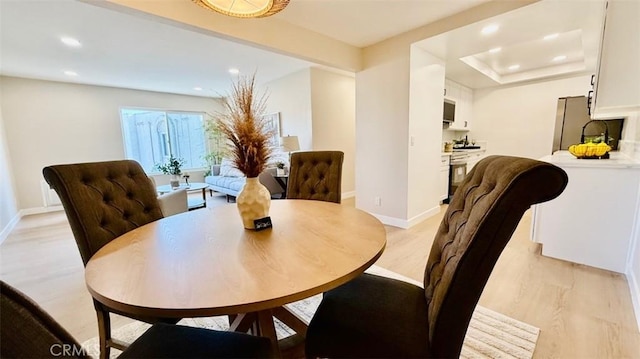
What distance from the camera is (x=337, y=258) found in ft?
3.01

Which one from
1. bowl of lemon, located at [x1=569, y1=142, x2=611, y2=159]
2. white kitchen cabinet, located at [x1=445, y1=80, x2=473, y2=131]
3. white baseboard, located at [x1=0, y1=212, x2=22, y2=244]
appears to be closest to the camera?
bowl of lemon, located at [x1=569, y1=142, x2=611, y2=159]

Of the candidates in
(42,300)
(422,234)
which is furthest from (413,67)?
(42,300)

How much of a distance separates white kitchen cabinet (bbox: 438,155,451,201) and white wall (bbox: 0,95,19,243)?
5884mm

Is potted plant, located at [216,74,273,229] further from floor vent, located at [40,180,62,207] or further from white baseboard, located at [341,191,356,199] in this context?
floor vent, located at [40,180,62,207]

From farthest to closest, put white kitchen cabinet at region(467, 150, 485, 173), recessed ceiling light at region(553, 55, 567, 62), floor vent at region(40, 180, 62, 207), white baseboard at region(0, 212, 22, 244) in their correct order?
white kitchen cabinet at region(467, 150, 485, 173), floor vent at region(40, 180, 62, 207), recessed ceiling light at region(553, 55, 567, 62), white baseboard at region(0, 212, 22, 244)

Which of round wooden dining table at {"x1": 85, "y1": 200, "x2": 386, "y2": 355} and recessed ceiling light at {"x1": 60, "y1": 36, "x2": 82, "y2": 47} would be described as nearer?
round wooden dining table at {"x1": 85, "y1": 200, "x2": 386, "y2": 355}

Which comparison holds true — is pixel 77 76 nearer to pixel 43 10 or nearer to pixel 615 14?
pixel 43 10

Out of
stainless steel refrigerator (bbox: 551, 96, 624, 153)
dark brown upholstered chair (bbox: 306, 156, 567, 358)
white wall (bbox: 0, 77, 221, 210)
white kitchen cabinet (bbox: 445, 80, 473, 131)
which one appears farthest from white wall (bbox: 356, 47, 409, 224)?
white wall (bbox: 0, 77, 221, 210)

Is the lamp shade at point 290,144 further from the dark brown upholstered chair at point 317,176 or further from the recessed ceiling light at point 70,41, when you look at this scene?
the recessed ceiling light at point 70,41

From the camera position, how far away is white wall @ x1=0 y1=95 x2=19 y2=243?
3596 mm

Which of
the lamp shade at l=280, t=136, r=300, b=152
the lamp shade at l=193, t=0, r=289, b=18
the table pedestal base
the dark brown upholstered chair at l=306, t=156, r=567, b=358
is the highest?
the lamp shade at l=193, t=0, r=289, b=18

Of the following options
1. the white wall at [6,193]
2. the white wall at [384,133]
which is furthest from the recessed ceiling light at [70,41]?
the white wall at [384,133]

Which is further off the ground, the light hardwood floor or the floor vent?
the floor vent

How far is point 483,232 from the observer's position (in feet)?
2.24
